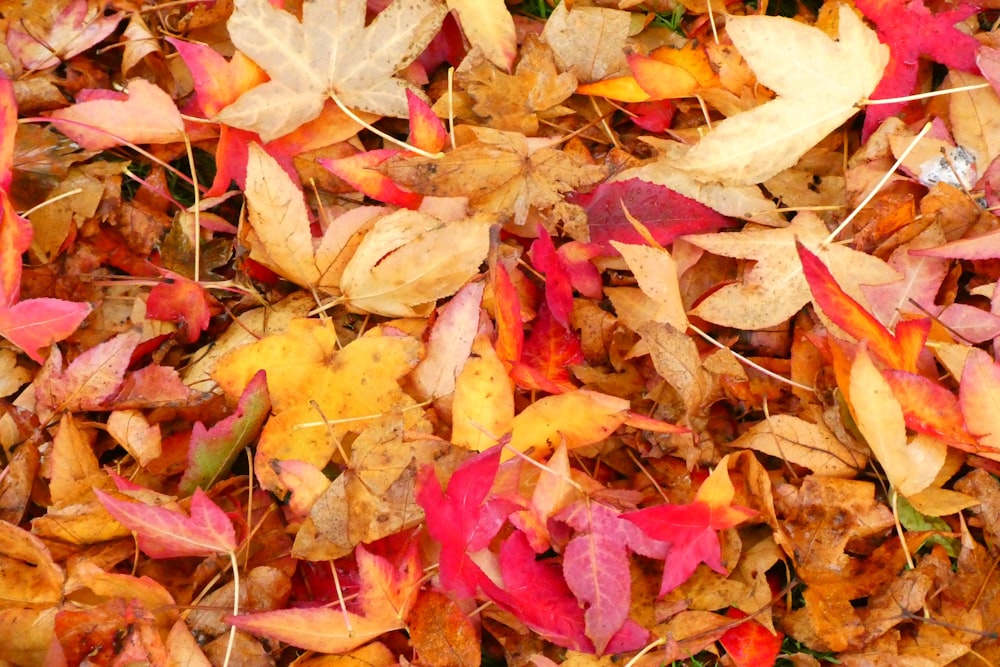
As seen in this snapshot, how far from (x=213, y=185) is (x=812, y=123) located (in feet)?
2.77

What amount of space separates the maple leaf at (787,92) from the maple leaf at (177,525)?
74cm

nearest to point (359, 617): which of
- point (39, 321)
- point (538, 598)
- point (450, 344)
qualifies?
point (538, 598)

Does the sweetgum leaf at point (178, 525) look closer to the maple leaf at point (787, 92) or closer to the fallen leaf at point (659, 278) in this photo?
the fallen leaf at point (659, 278)

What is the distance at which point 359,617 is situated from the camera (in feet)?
3.43

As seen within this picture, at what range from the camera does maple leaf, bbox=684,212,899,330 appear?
115 centimetres

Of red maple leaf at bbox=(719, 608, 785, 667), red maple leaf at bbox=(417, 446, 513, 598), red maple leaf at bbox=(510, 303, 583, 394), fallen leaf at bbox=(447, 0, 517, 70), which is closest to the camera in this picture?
red maple leaf at bbox=(417, 446, 513, 598)

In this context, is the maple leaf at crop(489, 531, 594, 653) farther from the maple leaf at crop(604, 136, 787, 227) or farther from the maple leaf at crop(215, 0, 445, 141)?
the maple leaf at crop(215, 0, 445, 141)

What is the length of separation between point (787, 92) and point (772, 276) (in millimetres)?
241

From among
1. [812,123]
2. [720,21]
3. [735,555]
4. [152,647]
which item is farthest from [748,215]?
[152,647]

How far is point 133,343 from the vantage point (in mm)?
1193

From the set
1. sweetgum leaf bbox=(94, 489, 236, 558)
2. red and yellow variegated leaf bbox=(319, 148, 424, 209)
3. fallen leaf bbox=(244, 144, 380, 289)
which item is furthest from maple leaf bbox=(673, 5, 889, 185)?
sweetgum leaf bbox=(94, 489, 236, 558)

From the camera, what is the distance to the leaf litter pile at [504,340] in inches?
42.0

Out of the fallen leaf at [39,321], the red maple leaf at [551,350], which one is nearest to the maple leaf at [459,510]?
the red maple leaf at [551,350]

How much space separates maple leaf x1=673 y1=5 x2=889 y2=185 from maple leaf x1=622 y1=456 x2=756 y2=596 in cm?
40
